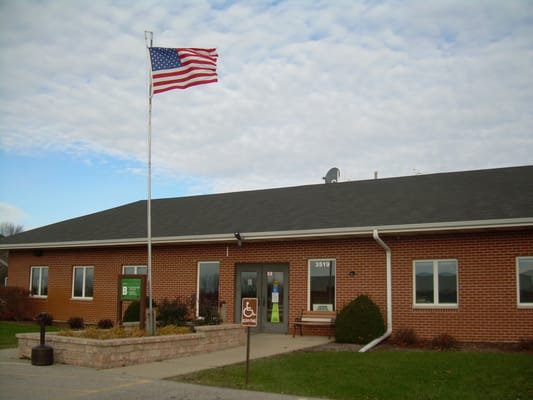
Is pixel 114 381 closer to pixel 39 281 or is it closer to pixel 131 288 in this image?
pixel 131 288

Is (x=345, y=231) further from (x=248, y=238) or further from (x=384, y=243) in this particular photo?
(x=248, y=238)

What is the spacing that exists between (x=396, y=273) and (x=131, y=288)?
716 centimetres

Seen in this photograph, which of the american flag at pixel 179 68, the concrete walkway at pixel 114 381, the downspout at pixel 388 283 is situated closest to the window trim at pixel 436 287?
the downspout at pixel 388 283

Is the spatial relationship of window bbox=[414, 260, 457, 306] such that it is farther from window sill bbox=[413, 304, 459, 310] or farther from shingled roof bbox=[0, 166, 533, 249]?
shingled roof bbox=[0, 166, 533, 249]

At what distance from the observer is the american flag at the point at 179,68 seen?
595 inches

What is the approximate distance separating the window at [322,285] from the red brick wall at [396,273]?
0.70 ft

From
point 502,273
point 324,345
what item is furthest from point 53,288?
point 502,273

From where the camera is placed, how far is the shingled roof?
53.1 ft

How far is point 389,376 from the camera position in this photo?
34.8 ft

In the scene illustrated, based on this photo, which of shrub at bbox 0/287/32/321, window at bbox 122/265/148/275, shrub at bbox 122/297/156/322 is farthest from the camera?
shrub at bbox 0/287/32/321

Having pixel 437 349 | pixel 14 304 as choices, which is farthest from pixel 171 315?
pixel 14 304

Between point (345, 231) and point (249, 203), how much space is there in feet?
23.9

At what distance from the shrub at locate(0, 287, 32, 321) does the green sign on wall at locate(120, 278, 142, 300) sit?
37.9 ft

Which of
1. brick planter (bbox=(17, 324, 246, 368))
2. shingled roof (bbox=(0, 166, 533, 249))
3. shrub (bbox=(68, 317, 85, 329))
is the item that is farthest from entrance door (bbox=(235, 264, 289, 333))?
shrub (bbox=(68, 317, 85, 329))
